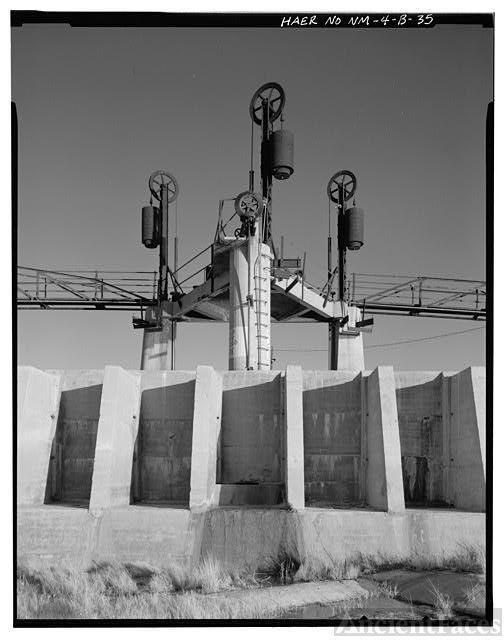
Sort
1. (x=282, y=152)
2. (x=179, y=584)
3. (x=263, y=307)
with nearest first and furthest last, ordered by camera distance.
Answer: (x=179, y=584) → (x=263, y=307) → (x=282, y=152)

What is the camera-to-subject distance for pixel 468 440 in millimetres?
17297

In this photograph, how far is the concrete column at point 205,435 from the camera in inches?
643

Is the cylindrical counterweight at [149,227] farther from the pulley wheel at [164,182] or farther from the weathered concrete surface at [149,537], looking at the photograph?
the weathered concrete surface at [149,537]

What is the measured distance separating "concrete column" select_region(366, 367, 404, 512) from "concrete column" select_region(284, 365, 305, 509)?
1.94 m

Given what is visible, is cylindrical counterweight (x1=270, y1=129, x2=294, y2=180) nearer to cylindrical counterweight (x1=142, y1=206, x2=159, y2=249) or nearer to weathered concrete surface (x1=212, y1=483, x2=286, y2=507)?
cylindrical counterweight (x1=142, y1=206, x2=159, y2=249)

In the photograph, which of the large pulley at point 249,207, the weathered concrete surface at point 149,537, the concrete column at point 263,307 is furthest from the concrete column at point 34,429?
the large pulley at point 249,207

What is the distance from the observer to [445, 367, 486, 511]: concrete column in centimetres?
1672

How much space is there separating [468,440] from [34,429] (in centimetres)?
1088

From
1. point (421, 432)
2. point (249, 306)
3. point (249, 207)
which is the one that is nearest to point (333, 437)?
point (421, 432)

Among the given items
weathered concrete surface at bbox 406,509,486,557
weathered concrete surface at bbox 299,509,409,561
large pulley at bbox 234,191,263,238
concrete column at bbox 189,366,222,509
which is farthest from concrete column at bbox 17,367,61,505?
weathered concrete surface at bbox 406,509,486,557

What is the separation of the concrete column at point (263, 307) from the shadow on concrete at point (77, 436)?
538cm

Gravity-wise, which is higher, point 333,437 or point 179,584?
point 333,437
